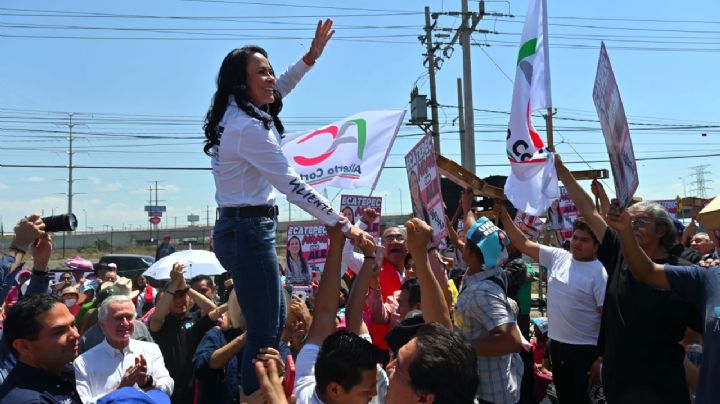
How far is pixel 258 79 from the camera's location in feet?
10.8

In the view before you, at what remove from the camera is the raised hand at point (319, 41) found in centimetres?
397

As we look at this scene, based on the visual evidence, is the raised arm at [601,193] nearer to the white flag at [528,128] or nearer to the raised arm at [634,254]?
the white flag at [528,128]

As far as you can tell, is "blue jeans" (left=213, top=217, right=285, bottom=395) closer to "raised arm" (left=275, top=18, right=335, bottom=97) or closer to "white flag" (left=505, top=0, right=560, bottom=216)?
"raised arm" (left=275, top=18, right=335, bottom=97)

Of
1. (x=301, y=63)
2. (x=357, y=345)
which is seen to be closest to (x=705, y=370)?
(x=357, y=345)

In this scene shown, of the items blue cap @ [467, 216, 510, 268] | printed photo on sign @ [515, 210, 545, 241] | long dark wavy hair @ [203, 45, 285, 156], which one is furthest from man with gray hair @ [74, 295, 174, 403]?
printed photo on sign @ [515, 210, 545, 241]

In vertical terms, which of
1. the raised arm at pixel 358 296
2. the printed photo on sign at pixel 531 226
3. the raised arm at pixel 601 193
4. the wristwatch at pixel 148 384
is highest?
the raised arm at pixel 601 193

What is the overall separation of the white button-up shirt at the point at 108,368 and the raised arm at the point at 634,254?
2.98m

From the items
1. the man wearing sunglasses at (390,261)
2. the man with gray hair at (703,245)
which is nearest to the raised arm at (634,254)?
the man wearing sunglasses at (390,261)

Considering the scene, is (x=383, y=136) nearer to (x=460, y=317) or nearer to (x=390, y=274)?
(x=390, y=274)

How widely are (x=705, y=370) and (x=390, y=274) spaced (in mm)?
3589

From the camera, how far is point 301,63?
3947 millimetres

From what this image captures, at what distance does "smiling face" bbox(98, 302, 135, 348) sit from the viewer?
184 inches

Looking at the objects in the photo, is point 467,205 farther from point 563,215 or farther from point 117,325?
point 563,215

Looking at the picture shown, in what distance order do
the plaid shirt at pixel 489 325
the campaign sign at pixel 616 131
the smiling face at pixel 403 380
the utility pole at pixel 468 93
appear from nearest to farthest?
the smiling face at pixel 403 380 → the campaign sign at pixel 616 131 → the plaid shirt at pixel 489 325 → the utility pole at pixel 468 93
